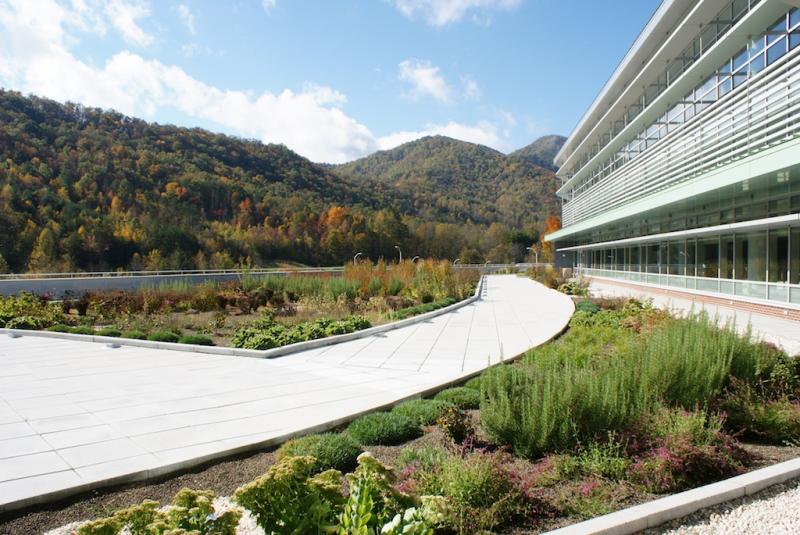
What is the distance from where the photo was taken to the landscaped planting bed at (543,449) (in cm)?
275

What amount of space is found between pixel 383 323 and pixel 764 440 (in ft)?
30.6

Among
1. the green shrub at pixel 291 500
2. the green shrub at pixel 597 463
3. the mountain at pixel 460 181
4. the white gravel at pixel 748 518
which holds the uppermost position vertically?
the mountain at pixel 460 181

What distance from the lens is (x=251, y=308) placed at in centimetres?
1548

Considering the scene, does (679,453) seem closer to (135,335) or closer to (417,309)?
(135,335)

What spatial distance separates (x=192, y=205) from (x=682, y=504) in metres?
54.5

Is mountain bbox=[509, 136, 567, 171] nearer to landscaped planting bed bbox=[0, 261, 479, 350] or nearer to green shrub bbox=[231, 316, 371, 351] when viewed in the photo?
landscaped planting bed bbox=[0, 261, 479, 350]

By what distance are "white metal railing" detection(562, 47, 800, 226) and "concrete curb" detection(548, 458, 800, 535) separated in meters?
11.3

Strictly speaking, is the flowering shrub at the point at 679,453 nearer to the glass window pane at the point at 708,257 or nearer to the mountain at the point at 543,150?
the glass window pane at the point at 708,257

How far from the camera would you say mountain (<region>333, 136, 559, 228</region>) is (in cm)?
8125

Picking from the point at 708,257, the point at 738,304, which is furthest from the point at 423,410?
the point at 708,257

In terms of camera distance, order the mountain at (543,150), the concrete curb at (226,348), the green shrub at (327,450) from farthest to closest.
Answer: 1. the mountain at (543,150)
2. the concrete curb at (226,348)
3. the green shrub at (327,450)

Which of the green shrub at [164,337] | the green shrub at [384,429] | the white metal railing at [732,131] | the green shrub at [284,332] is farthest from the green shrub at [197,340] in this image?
the white metal railing at [732,131]

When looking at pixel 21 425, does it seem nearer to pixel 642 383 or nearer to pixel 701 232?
pixel 642 383

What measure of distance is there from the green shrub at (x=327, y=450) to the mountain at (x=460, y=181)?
7290 cm
